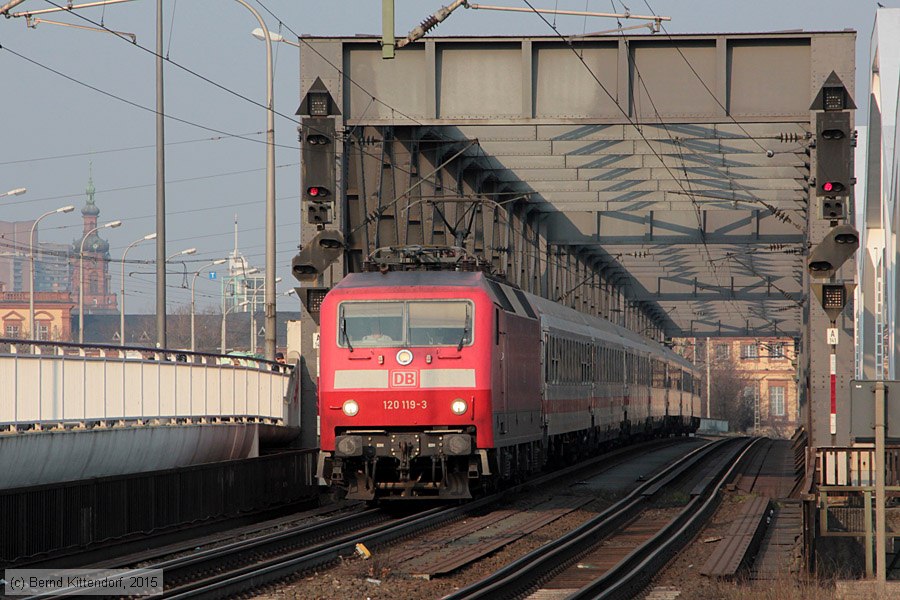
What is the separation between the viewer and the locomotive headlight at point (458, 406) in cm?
1966

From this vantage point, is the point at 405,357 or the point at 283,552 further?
the point at 405,357

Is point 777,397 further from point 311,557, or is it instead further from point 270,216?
point 311,557

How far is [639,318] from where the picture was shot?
8281 centimetres

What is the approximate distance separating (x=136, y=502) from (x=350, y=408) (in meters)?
3.53

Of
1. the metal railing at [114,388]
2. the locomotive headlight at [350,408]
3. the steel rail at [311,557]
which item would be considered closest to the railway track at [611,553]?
the steel rail at [311,557]

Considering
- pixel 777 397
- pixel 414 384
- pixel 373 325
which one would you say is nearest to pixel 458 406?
pixel 414 384

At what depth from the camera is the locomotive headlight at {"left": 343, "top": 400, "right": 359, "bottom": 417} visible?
64.8 feet

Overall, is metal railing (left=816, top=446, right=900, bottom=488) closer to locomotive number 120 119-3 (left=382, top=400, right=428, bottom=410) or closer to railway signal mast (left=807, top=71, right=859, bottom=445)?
railway signal mast (left=807, top=71, right=859, bottom=445)

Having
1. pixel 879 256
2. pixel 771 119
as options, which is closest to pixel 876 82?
pixel 879 256

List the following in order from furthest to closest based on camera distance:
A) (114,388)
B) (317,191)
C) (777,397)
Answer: (777,397) → (317,191) → (114,388)

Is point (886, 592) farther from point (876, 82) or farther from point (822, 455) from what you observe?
point (876, 82)

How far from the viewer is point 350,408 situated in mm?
19797

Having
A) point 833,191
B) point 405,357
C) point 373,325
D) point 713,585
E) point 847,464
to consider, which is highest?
point 833,191

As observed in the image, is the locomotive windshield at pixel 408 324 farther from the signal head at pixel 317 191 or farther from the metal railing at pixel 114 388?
the metal railing at pixel 114 388
